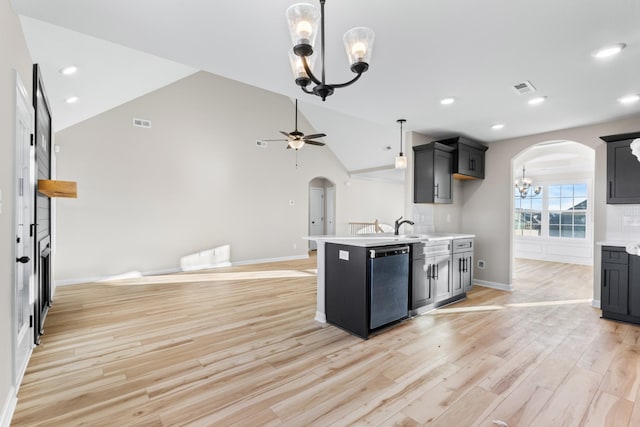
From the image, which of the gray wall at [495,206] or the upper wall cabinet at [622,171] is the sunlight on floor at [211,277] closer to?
the gray wall at [495,206]

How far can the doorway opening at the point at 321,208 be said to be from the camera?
976cm

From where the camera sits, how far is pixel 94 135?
5359 millimetres

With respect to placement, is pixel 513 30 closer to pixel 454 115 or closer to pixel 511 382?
pixel 454 115

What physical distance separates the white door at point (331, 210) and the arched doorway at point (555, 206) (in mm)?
4807

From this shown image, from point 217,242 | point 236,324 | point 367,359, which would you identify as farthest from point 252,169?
point 367,359

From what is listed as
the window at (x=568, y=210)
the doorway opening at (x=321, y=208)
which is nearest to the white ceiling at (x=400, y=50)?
the window at (x=568, y=210)

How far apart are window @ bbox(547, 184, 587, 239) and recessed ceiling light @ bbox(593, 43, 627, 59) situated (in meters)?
6.59

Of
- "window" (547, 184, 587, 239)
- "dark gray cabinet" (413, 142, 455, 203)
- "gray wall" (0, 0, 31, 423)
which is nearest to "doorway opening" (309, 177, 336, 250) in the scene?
"dark gray cabinet" (413, 142, 455, 203)

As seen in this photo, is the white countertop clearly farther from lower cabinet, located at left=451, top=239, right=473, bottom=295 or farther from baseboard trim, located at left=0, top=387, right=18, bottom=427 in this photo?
baseboard trim, located at left=0, top=387, right=18, bottom=427

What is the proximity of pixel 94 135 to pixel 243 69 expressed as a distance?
424 cm

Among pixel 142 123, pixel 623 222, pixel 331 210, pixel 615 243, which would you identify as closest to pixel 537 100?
pixel 615 243

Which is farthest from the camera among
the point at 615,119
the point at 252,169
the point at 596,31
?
the point at 252,169

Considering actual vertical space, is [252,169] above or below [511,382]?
above

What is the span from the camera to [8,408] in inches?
71.4
